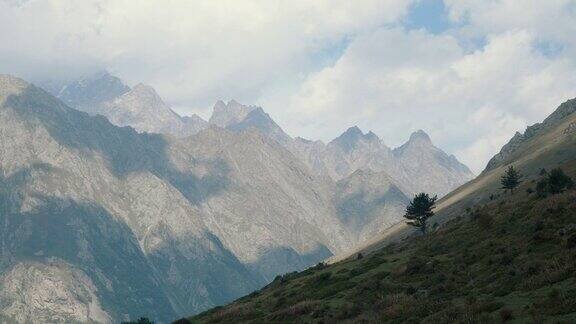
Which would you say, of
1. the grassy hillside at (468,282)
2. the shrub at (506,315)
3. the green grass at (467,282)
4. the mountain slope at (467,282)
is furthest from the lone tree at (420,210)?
the shrub at (506,315)

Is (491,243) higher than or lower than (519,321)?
higher

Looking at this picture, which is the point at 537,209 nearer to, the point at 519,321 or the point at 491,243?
the point at 491,243

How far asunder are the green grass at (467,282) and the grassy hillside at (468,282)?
0.06m

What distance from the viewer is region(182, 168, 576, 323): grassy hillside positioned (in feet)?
89.5

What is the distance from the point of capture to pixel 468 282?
33594mm

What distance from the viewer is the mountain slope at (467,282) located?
2725cm

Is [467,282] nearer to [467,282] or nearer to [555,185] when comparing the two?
[467,282]

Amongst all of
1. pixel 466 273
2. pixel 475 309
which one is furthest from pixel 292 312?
pixel 475 309

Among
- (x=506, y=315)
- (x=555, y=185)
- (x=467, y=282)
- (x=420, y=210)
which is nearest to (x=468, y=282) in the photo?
(x=467, y=282)

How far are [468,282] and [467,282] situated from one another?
0.10 metres

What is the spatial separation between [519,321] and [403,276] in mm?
17199

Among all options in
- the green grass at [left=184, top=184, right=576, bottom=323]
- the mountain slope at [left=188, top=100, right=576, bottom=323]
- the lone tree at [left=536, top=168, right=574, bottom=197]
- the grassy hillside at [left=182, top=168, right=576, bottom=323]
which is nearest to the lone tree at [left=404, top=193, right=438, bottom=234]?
the lone tree at [left=536, top=168, right=574, bottom=197]

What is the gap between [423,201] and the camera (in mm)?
93250

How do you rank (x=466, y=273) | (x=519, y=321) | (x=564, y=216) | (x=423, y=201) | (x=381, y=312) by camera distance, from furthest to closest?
(x=423, y=201) → (x=564, y=216) → (x=466, y=273) → (x=381, y=312) → (x=519, y=321)
